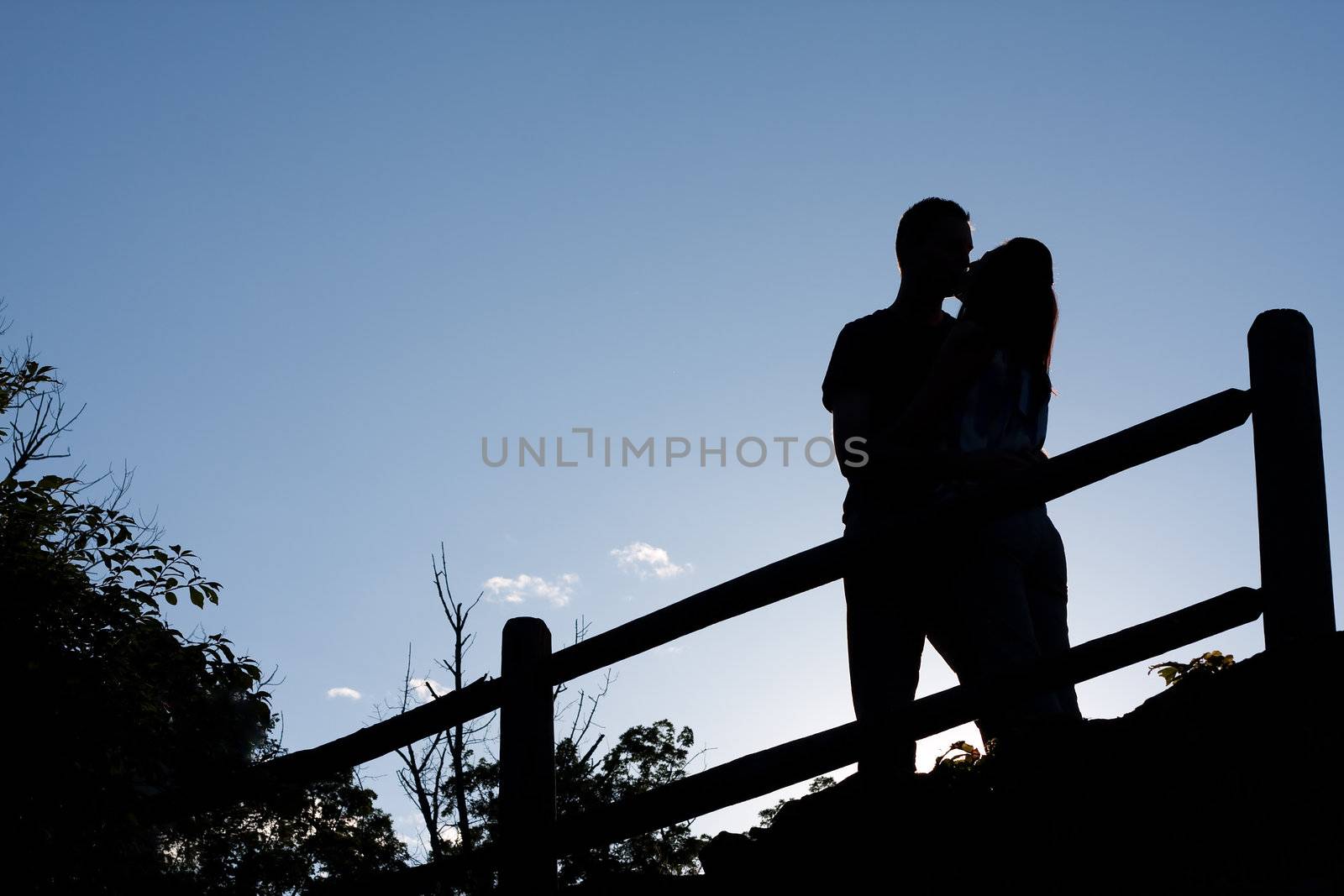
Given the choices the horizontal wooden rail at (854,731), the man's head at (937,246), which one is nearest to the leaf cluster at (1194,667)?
the horizontal wooden rail at (854,731)

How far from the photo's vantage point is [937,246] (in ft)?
14.5

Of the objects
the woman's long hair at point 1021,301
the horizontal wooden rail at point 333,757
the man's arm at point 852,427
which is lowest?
the horizontal wooden rail at point 333,757

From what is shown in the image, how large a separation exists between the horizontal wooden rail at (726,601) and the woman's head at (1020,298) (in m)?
0.40

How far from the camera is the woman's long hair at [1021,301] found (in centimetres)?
396

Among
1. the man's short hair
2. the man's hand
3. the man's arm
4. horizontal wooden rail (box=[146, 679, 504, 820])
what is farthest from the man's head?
horizontal wooden rail (box=[146, 679, 504, 820])

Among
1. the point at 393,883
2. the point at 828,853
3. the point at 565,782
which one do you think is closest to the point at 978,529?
the point at 828,853

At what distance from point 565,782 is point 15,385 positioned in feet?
44.3

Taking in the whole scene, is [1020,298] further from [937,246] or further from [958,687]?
[958,687]

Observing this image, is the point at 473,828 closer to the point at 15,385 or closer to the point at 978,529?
the point at 15,385

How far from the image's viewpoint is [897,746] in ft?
13.1

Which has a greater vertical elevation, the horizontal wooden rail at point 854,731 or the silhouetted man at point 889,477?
the silhouetted man at point 889,477

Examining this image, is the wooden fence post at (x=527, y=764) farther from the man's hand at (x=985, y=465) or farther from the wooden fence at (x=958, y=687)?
the man's hand at (x=985, y=465)

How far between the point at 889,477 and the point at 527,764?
2004 mm

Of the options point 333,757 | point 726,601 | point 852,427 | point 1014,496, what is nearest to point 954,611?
point 1014,496
